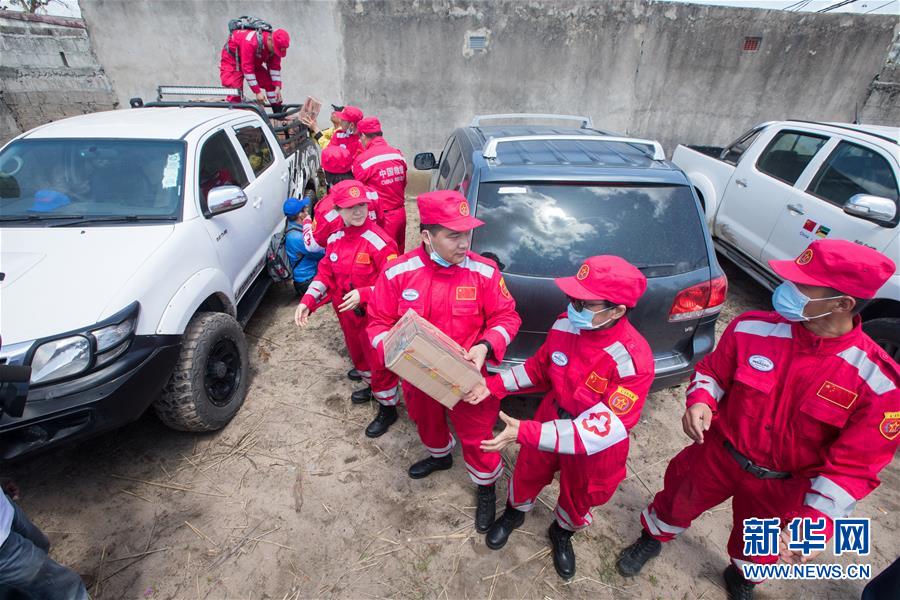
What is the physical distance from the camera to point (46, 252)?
2.52 m

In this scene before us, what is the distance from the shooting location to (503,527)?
2.48 m

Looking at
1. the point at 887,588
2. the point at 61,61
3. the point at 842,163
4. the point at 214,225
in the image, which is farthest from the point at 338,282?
the point at 61,61

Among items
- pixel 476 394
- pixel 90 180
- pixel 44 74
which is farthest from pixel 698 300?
pixel 44 74

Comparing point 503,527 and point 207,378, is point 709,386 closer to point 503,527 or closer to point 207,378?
point 503,527

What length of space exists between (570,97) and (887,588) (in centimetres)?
849

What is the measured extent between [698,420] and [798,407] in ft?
1.19

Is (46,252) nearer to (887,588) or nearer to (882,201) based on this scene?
(887,588)

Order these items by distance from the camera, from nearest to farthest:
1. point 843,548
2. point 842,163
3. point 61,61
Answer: point 843,548 → point 842,163 → point 61,61

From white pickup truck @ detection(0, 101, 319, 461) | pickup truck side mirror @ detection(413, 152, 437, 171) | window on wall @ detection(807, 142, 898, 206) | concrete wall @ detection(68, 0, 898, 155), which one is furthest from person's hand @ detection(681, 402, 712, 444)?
concrete wall @ detection(68, 0, 898, 155)

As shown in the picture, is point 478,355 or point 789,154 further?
point 789,154

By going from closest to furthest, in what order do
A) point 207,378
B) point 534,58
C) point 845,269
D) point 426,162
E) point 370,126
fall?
point 845,269
point 207,378
point 426,162
point 370,126
point 534,58

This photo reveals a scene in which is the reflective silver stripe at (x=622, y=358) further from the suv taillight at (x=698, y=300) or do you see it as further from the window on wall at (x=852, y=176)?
the window on wall at (x=852, y=176)

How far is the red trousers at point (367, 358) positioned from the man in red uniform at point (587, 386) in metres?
1.04

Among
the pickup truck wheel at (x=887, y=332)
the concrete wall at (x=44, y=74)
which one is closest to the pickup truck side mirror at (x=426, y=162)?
the pickup truck wheel at (x=887, y=332)
